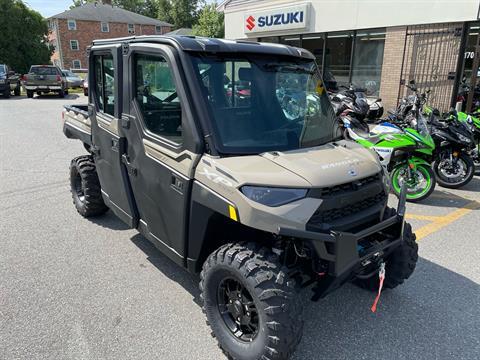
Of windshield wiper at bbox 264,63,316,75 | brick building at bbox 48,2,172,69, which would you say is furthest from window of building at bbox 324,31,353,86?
brick building at bbox 48,2,172,69

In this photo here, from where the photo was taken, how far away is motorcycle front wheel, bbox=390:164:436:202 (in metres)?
5.60

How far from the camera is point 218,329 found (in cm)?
269

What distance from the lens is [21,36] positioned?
119ft

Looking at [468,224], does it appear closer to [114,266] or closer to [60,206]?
[114,266]

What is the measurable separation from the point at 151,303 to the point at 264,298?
1340 mm

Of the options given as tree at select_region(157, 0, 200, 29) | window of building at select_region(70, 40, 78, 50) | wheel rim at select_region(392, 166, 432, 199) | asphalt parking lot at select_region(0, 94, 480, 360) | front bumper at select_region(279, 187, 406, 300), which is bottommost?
asphalt parking lot at select_region(0, 94, 480, 360)

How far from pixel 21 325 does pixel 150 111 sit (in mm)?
1952

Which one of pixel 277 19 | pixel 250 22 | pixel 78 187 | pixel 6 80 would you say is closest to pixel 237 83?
pixel 78 187

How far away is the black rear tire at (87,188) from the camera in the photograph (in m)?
4.59

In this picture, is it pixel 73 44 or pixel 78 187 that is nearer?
pixel 78 187

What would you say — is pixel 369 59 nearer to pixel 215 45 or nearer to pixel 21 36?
pixel 215 45

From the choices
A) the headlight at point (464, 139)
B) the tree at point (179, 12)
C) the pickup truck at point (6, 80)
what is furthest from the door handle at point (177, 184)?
the tree at point (179, 12)

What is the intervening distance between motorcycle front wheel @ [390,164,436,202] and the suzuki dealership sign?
960 centimetres

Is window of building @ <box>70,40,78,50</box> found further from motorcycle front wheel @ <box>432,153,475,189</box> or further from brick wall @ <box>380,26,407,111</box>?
motorcycle front wheel @ <box>432,153,475,189</box>
